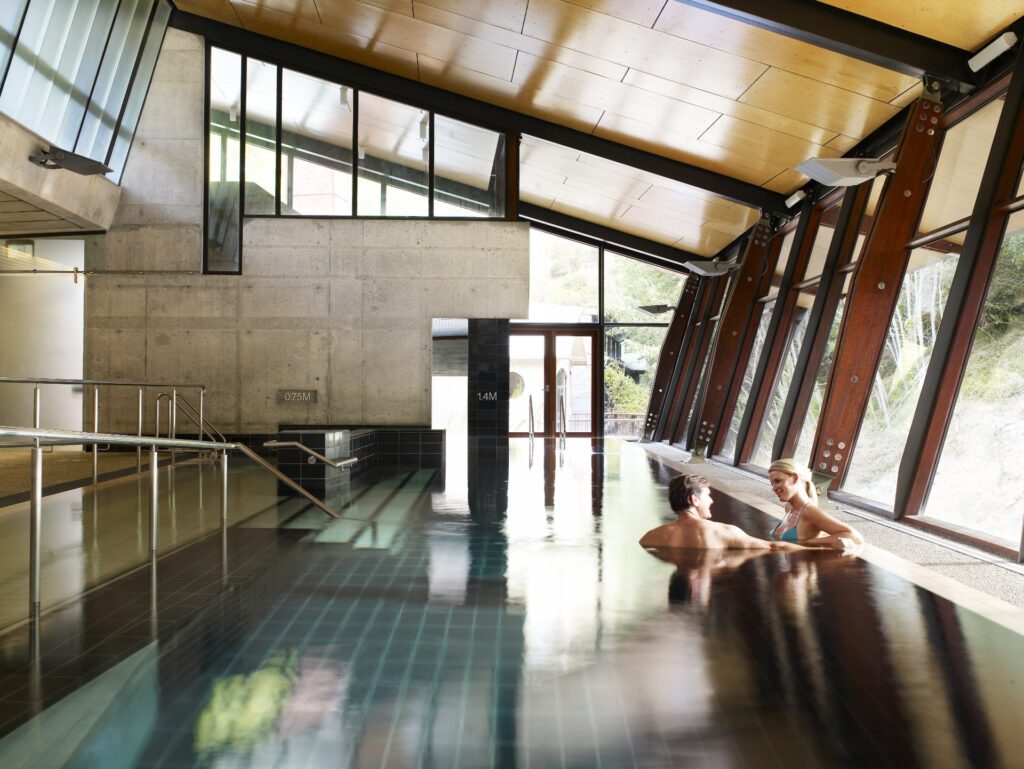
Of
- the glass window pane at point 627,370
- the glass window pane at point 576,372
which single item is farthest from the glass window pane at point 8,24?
the glass window pane at point 627,370

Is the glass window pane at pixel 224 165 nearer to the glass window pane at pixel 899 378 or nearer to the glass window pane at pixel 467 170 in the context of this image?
the glass window pane at pixel 467 170

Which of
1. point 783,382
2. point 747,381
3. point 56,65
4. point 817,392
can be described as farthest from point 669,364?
point 56,65

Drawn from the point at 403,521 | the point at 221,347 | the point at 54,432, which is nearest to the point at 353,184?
the point at 221,347

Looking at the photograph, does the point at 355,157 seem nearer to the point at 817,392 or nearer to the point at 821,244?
the point at 821,244

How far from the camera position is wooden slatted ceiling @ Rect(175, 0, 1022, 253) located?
686cm

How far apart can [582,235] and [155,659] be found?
46.2 feet

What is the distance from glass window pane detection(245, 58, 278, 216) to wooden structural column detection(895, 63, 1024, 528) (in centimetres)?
866

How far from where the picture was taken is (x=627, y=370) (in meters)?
16.4

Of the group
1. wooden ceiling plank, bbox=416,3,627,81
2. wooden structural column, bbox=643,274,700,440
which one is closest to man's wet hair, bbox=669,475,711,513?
wooden ceiling plank, bbox=416,3,627,81

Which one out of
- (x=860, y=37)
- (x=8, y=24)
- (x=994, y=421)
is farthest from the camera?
(x=8, y=24)

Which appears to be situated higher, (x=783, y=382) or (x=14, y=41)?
(x=14, y=41)

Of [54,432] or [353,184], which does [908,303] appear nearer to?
[54,432]

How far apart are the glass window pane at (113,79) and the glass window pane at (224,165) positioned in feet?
3.48

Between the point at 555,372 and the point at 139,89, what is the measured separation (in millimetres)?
8641
